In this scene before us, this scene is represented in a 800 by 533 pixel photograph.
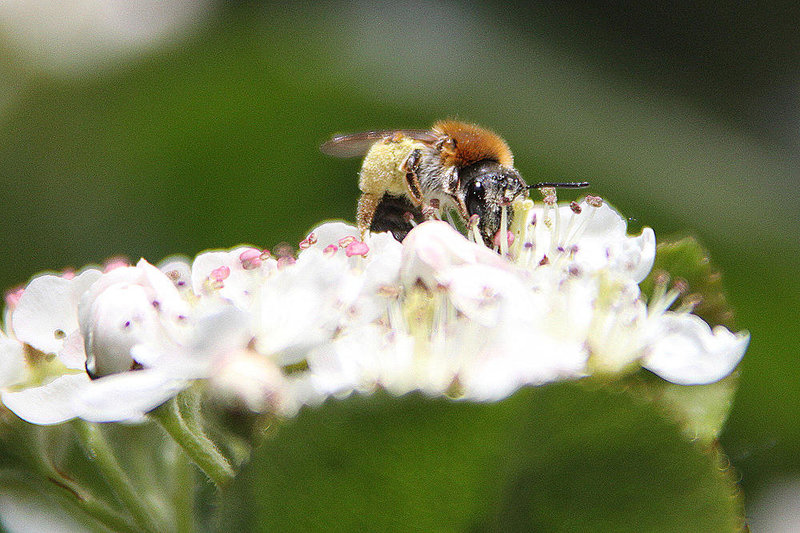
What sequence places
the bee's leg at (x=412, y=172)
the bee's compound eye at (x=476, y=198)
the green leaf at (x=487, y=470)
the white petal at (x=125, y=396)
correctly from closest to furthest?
the green leaf at (x=487, y=470) → the white petal at (x=125, y=396) → the bee's compound eye at (x=476, y=198) → the bee's leg at (x=412, y=172)

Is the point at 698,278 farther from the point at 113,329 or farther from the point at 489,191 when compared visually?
the point at 113,329

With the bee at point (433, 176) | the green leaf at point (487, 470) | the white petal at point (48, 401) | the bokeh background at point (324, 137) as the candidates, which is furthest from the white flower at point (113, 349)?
the bokeh background at point (324, 137)

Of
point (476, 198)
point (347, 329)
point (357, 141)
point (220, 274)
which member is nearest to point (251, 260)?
point (220, 274)

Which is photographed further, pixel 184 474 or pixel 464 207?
pixel 464 207

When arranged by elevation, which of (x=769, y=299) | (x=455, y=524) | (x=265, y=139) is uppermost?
(x=455, y=524)

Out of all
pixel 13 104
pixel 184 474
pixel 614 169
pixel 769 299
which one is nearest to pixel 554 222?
pixel 184 474

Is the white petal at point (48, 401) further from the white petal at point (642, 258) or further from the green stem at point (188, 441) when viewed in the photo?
the white petal at point (642, 258)

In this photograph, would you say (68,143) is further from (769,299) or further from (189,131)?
(769,299)

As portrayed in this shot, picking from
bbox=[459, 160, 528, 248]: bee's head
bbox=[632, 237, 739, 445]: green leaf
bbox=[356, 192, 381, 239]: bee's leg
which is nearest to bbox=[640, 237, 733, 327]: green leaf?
bbox=[632, 237, 739, 445]: green leaf
